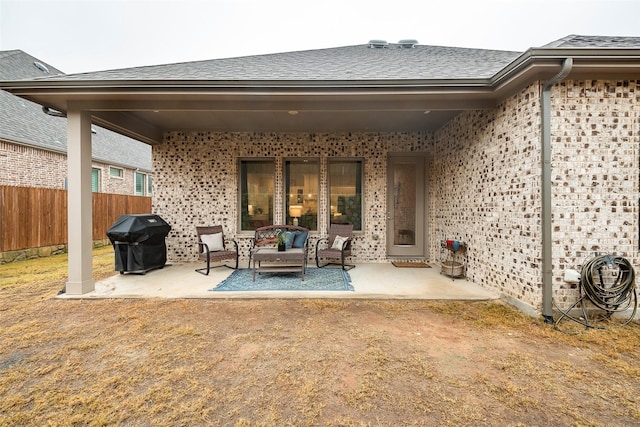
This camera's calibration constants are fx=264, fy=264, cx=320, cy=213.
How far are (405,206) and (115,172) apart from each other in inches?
467

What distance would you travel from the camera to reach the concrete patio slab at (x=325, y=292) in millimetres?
3689

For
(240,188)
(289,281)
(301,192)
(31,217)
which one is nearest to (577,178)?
(289,281)

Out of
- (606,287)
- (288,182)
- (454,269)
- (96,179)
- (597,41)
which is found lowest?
(454,269)

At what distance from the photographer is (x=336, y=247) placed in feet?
17.2

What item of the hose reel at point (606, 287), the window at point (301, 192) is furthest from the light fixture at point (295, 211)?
the hose reel at point (606, 287)

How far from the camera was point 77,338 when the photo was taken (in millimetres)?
2543

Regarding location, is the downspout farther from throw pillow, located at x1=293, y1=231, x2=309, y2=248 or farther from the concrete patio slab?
throw pillow, located at x1=293, y1=231, x2=309, y2=248

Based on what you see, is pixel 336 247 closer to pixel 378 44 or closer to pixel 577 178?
pixel 577 178

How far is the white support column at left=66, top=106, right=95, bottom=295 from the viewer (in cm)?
371

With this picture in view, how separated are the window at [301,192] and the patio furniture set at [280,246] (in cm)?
46

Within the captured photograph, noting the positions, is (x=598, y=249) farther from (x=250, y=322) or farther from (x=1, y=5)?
(x=1, y=5)

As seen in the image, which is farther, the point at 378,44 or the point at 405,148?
the point at 378,44

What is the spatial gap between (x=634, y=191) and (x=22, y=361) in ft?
20.4

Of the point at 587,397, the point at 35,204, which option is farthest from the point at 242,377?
the point at 35,204
